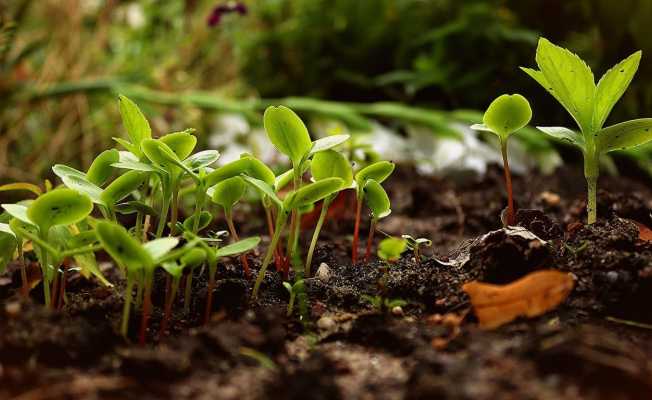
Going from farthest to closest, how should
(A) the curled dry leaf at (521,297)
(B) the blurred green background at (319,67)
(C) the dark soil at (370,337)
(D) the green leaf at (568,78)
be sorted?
(B) the blurred green background at (319,67) < (D) the green leaf at (568,78) < (A) the curled dry leaf at (521,297) < (C) the dark soil at (370,337)

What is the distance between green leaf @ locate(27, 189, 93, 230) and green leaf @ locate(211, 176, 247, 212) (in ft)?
0.61

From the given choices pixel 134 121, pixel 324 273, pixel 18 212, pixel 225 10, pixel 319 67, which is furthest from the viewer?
pixel 319 67

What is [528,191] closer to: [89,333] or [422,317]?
[422,317]

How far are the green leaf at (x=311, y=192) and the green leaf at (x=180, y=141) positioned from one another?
15cm

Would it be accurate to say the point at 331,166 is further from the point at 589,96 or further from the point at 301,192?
the point at 589,96

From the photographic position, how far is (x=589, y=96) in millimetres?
878

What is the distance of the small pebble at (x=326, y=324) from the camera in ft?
2.79

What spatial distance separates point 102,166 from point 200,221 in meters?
0.16

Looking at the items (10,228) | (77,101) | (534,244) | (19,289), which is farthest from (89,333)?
(77,101)

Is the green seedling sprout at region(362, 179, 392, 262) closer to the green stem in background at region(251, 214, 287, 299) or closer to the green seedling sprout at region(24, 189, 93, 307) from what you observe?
the green stem in background at region(251, 214, 287, 299)

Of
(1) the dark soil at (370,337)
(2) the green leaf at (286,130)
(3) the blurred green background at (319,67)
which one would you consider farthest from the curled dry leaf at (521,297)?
(3) the blurred green background at (319,67)

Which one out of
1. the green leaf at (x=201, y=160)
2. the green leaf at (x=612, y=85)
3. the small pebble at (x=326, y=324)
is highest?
the green leaf at (x=612, y=85)

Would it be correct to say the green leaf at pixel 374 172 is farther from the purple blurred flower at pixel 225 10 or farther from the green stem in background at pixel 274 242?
the purple blurred flower at pixel 225 10

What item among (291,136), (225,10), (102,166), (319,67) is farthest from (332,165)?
(319,67)
